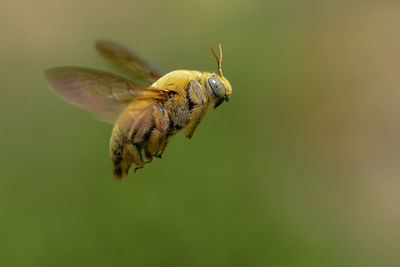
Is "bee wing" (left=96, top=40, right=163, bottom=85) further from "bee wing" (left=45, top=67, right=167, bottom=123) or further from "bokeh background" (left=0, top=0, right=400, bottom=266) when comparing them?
"bokeh background" (left=0, top=0, right=400, bottom=266)

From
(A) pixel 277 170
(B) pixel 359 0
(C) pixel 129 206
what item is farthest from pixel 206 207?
(B) pixel 359 0

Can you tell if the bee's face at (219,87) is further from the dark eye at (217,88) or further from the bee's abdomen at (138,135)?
the bee's abdomen at (138,135)

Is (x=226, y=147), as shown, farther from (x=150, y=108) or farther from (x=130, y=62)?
(x=150, y=108)

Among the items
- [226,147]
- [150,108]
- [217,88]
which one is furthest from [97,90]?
[226,147]

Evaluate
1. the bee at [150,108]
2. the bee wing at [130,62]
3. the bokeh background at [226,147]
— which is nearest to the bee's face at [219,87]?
the bee at [150,108]

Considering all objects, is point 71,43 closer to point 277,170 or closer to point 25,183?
point 25,183
